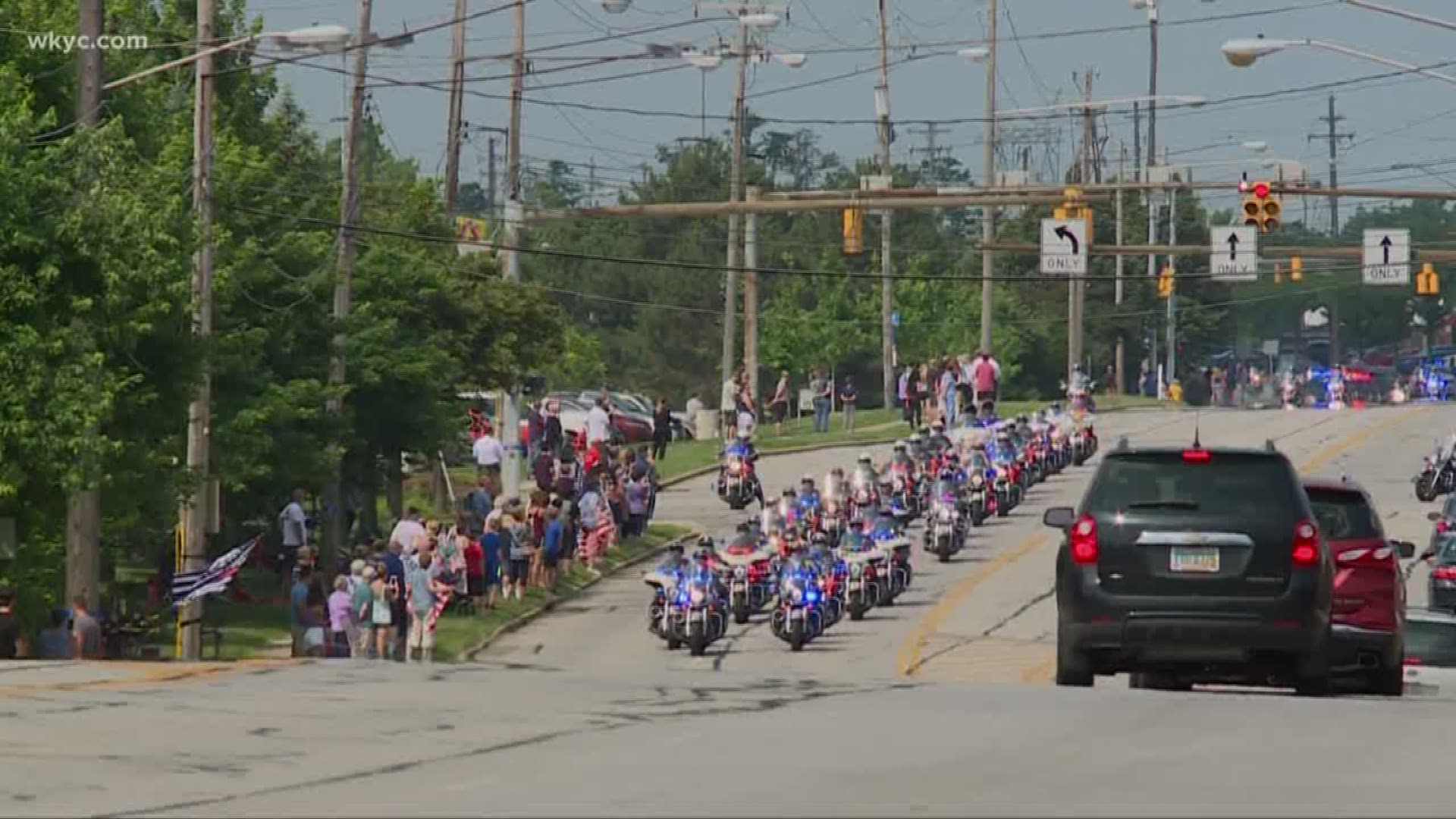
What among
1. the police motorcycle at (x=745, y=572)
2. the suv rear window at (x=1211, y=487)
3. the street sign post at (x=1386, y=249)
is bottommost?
the police motorcycle at (x=745, y=572)

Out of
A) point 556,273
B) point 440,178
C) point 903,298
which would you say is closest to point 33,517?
point 440,178

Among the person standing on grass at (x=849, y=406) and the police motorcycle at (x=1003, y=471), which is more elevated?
the person standing on grass at (x=849, y=406)

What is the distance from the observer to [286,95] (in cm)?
4925

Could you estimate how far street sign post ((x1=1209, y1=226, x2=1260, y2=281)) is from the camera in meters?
69.9

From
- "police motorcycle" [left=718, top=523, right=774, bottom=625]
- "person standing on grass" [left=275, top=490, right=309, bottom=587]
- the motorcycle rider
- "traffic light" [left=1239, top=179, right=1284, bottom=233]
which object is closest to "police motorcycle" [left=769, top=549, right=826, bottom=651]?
"police motorcycle" [left=718, top=523, right=774, bottom=625]

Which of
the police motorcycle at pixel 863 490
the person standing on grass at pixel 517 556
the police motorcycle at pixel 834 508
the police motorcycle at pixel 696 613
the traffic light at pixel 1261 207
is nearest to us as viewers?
the police motorcycle at pixel 696 613

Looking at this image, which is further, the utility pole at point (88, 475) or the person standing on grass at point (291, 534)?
the person standing on grass at point (291, 534)

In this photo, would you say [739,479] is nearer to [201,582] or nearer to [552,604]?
[552,604]

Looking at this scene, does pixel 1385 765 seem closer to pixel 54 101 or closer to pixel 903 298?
pixel 54 101

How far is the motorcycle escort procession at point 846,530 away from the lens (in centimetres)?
3856

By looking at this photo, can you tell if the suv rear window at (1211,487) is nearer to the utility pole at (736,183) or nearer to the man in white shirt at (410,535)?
the man in white shirt at (410,535)

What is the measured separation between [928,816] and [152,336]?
78.1 ft

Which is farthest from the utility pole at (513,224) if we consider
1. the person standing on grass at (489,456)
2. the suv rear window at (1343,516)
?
the suv rear window at (1343,516)

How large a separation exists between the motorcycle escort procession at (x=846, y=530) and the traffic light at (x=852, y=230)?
17.7 ft
